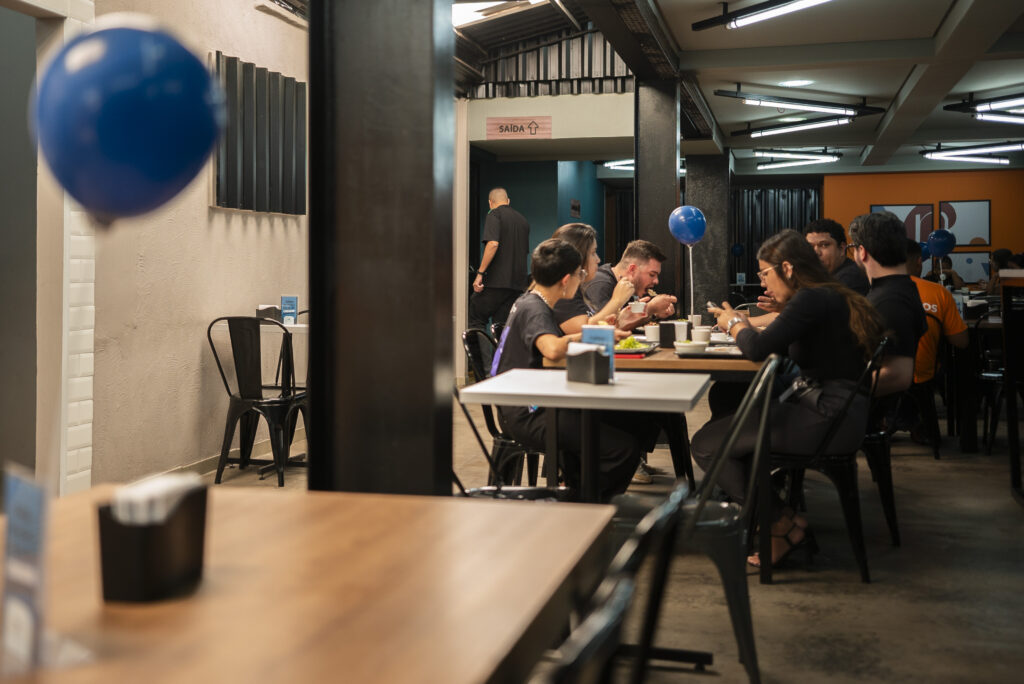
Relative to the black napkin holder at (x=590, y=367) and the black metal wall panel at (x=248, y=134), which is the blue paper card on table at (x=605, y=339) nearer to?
the black napkin holder at (x=590, y=367)

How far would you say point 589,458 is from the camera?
312 cm

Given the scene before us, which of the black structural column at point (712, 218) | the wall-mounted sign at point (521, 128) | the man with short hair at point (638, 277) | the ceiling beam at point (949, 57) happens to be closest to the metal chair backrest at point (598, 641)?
the man with short hair at point (638, 277)

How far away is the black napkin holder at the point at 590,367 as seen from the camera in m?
2.97

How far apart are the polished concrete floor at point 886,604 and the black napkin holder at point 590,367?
32.1 inches

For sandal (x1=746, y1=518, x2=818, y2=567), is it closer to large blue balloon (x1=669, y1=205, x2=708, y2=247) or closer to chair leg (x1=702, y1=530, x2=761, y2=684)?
chair leg (x1=702, y1=530, x2=761, y2=684)

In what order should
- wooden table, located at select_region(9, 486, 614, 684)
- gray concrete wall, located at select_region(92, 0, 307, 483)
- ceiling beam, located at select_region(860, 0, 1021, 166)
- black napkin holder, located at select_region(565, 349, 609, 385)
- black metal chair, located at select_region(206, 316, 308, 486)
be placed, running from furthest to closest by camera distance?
ceiling beam, located at select_region(860, 0, 1021, 166), black metal chair, located at select_region(206, 316, 308, 486), gray concrete wall, located at select_region(92, 0, 307, 483), black napkin holder, located at select_region(565, 349, 609, 385), wooden table, located at select_region(9, 486, 614, 684)

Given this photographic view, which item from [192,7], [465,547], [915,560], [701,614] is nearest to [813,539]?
[915,560]

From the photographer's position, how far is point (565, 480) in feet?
12.1

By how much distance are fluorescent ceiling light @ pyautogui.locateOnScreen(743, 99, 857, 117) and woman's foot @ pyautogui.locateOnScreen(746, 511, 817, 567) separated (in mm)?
7198

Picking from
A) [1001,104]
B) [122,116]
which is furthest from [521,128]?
[122,116]

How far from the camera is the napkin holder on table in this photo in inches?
117

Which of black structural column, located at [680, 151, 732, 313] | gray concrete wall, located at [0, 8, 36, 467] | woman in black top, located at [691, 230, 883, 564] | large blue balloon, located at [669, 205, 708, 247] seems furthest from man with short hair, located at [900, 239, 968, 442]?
black structural column, located at [680, 151, 732, 313]

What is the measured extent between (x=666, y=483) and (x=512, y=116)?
631cm

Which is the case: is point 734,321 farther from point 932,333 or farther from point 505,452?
point 932,333
